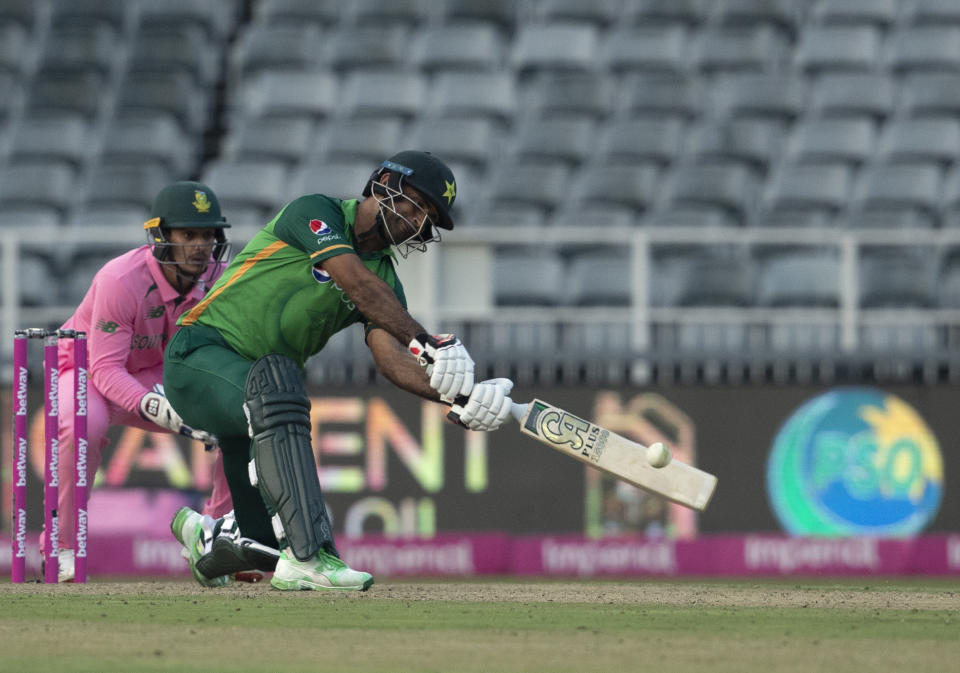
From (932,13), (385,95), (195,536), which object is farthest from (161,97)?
(195,536)

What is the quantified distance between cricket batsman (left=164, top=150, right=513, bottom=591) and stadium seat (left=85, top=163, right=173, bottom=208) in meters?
7.31

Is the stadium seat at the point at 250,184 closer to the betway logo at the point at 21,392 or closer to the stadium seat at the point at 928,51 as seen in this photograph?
the stadium seat at the point at 928,51

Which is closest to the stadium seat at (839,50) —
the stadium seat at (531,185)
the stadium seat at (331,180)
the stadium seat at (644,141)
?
the stadium seat at (644,141)

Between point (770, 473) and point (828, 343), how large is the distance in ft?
2.97

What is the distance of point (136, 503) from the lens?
34.4 ft

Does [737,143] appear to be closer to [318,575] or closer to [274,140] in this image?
[274,140]

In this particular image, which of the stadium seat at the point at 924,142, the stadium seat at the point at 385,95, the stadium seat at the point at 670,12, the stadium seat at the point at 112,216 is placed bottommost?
the stadium seat at the point at 112,216

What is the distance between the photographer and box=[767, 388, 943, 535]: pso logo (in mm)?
10250

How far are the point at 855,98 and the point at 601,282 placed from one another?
309cm

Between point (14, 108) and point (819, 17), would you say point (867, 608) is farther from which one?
point (14, 108)

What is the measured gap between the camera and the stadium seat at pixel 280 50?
14555 millimetres

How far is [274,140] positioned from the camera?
541 inches

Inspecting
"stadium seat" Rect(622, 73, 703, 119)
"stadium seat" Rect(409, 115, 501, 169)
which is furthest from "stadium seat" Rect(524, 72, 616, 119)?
"stadium seat" Rect(409, 115, 501, 169)

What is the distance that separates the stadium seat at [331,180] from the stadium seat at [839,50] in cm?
367
